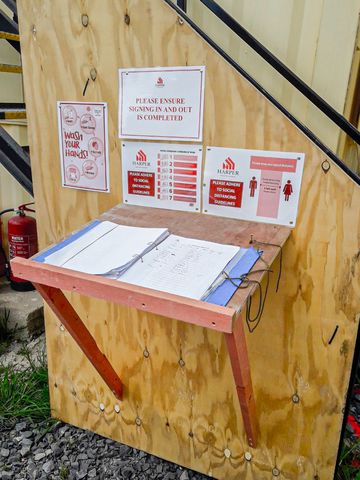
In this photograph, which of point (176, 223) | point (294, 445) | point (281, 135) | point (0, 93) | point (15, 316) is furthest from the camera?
point (0, 93)

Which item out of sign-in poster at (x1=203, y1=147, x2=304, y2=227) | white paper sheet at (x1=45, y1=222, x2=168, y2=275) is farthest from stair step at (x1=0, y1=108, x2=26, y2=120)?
sign-in poster at (x1=203, y1=147, x2=304, y2=227)

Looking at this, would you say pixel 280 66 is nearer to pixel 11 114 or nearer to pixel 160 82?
pixel 160 82

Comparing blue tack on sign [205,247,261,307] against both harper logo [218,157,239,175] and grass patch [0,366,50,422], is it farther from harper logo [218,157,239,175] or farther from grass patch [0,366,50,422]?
grass patch [0,366,50,422]

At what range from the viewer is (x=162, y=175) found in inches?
72.3

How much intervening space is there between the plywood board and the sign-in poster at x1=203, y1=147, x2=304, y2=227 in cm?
4

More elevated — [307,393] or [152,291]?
[152,291]

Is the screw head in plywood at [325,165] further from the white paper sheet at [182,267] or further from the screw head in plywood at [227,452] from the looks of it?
the screw head in plywood at [227,452]

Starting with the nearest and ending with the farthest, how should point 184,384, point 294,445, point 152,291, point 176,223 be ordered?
1. point 152,291
2. point 176,223
3. point 294,445
4. point 184,384

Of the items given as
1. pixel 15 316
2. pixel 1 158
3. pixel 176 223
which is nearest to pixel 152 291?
pixel 176 223

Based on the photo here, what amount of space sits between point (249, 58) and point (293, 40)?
0.19 m

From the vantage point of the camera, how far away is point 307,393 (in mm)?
1808

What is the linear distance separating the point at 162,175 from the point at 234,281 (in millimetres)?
735

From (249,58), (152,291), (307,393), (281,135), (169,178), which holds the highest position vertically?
(249,58)

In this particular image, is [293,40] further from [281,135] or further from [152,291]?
[152,291]
